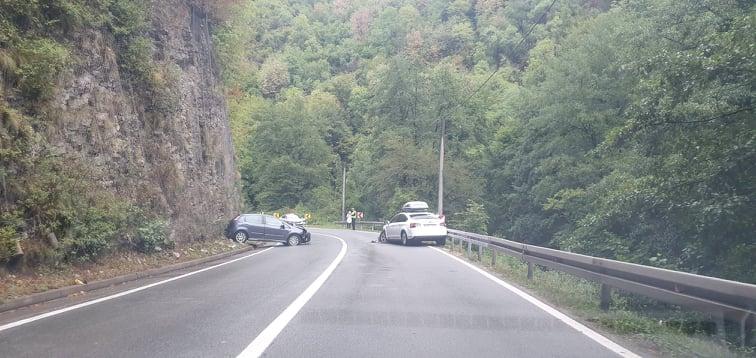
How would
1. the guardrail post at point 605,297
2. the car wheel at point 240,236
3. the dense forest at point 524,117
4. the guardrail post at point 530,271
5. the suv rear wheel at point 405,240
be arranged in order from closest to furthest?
1. the guardrail post at point 605,297
2. the guardrail post at point 530,271
3. the dense forest at point 524,117
4. the car wheel at point 240,236
5. the suv rear wheel at point 405,240

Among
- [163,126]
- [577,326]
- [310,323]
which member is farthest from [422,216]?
[310,323]

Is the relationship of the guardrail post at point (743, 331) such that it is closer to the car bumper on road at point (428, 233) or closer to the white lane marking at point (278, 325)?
the white lane marking at point (278, 325)

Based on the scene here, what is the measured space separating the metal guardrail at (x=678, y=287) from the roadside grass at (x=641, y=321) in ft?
1.10

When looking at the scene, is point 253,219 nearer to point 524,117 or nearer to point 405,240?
point 405,240

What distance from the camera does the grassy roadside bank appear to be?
439 inches

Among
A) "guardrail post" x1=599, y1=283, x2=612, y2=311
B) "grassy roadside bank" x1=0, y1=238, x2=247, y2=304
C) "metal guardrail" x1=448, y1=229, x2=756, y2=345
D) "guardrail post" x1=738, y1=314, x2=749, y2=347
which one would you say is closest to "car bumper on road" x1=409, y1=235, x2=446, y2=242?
"grassy roadside bank" x1=0, y1=238, x2=247, y2=304

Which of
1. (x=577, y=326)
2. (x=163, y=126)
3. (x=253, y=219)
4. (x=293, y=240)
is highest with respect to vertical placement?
(x=163, y=126)

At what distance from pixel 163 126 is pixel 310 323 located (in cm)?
1528

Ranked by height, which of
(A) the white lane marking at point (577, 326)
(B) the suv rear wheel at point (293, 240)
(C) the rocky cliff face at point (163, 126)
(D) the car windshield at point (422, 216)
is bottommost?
(A) the white lane marking at point (577, 326)

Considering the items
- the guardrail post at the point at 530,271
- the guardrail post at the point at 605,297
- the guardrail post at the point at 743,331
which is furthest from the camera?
the guardrail post at the point at 530,271

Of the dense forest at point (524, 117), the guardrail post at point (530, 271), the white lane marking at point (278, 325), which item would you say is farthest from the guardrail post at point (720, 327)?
the guardrail post at point (530, 271)

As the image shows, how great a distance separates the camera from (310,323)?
862cm

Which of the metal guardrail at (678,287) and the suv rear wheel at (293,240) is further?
the suv rear wheel at (293,240)

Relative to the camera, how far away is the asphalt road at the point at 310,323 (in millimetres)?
7020
